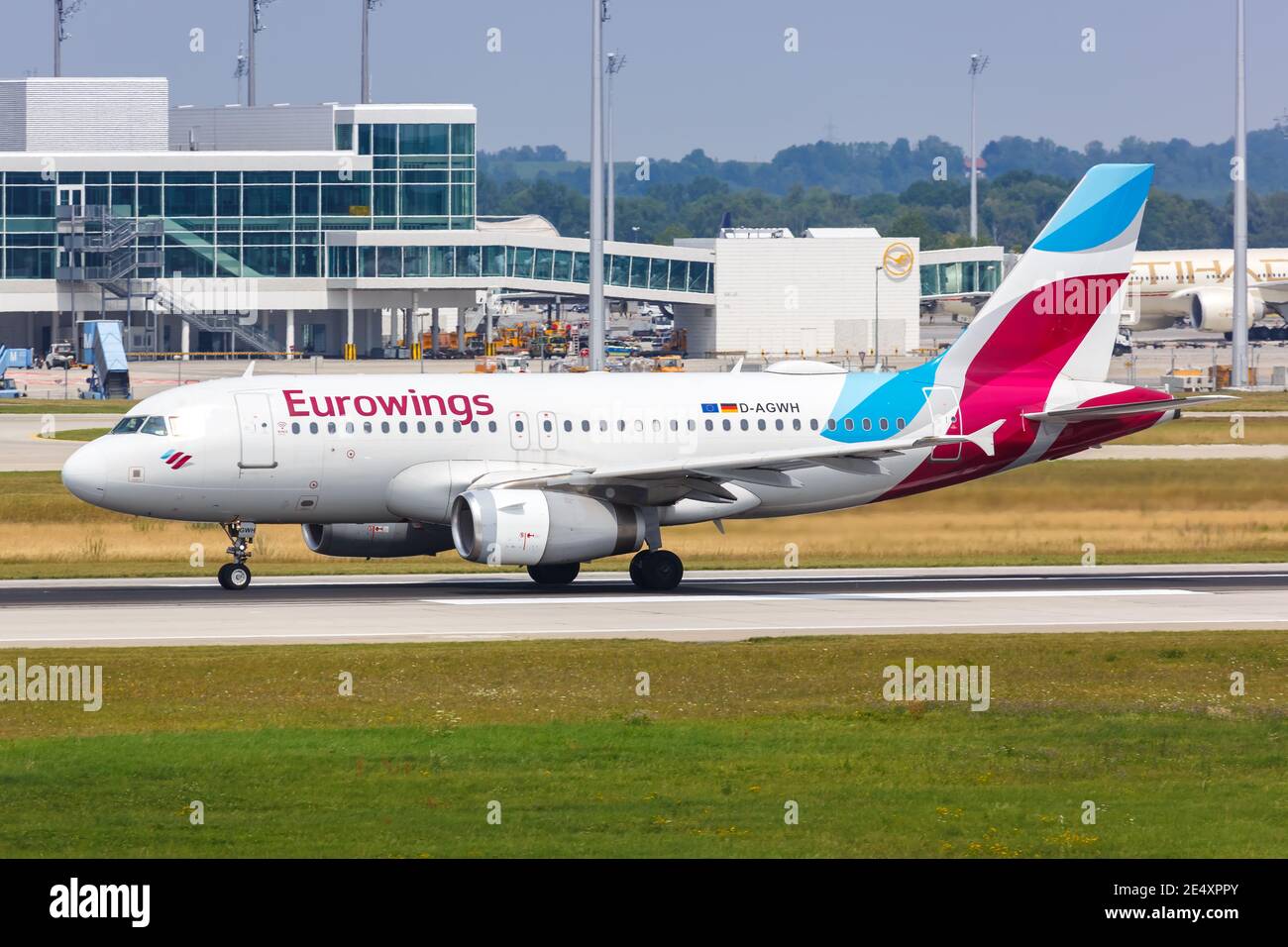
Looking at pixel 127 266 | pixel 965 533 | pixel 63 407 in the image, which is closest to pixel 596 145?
pixel 965 533

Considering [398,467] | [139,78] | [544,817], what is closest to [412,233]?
[139,78]

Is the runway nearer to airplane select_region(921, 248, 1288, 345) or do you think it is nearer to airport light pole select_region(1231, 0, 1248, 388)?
airport light pole select_region(1231, 0, 1248, 388)

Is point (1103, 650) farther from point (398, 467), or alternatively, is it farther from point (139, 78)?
point (139, 78)

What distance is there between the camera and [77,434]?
8594cm

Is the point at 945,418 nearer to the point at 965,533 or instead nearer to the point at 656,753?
the point at 965,533

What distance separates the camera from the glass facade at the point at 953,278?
16950 cm

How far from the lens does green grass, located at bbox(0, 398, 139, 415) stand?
99.2 metres

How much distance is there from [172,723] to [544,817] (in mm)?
7443

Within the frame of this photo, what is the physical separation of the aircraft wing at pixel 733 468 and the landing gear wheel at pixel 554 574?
2531 mm

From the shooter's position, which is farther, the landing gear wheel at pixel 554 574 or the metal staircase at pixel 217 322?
the metal staircase at pixel 217 322

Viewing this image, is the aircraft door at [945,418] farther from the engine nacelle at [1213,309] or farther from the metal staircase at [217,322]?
the metal staircase at [217,322]

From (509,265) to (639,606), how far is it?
119441 millimetres

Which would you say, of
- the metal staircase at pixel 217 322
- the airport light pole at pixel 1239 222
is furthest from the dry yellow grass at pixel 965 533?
the metal staircase at pixel 217 322

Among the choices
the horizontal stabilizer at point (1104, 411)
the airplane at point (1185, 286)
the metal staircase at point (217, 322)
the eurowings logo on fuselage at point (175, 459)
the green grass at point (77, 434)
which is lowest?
the eurowings logo on fuselage at point (175, 459)
